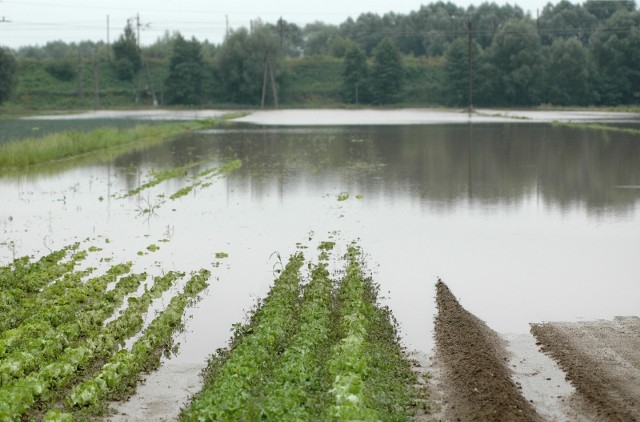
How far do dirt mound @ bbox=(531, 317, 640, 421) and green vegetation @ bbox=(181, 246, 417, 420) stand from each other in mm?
1903

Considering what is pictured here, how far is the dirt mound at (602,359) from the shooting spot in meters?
9.28

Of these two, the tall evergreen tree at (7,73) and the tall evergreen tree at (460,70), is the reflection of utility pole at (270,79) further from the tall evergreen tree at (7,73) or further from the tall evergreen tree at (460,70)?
the tall evergreen tree at (7,73)

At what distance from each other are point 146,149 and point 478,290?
34.8 metres

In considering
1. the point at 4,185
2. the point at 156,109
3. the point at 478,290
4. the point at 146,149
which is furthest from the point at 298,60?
the point at 478,290

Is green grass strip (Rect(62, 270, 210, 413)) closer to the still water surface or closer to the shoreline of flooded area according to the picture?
the still water surface

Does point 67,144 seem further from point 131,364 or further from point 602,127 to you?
point 602,127

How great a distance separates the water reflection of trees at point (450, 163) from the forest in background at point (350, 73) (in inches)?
2305

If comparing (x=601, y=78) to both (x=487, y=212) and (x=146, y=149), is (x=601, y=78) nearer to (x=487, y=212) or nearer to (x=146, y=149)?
(x=146, y=149)

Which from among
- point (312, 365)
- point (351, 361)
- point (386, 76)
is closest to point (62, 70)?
point (386, 76)

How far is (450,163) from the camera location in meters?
36.2

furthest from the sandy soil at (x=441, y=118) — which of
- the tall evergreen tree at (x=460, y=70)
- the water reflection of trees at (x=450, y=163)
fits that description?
the tall evergreen tree at (x=460, y=70)

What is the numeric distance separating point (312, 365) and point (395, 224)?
11658 mm

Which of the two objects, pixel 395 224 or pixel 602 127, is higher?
pixel 602 127

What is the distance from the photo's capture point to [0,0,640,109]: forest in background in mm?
116438
